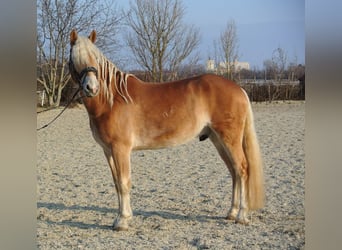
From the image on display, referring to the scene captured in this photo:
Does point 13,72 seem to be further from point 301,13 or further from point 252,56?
point 301,13

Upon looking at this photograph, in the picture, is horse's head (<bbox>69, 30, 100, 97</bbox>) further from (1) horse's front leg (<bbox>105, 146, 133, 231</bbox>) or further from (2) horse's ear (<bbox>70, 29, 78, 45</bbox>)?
(1) horse's front leg (<bbox>105, 146, 133, 231</bbox>)

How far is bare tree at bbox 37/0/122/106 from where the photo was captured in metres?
1.99

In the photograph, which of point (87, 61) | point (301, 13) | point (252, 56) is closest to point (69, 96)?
point (87, 61)

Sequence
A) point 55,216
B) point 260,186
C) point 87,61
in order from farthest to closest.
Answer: point 55,216 < point 260,186 < point 87,61

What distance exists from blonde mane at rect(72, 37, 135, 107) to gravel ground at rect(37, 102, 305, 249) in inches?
6.0

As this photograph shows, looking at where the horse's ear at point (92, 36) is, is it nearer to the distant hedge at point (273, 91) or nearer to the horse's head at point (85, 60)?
the horse's head at point (85, 60)

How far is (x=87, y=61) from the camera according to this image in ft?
6.32

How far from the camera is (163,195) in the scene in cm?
226

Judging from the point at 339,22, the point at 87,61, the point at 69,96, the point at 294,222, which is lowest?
the point at 294,222

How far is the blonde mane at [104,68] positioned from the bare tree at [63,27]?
6 centimetres

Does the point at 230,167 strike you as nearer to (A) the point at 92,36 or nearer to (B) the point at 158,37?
(B) the point at 158,37

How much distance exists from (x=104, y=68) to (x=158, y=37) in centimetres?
27

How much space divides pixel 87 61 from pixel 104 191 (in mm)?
634

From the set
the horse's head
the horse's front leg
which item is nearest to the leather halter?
the horse's head
